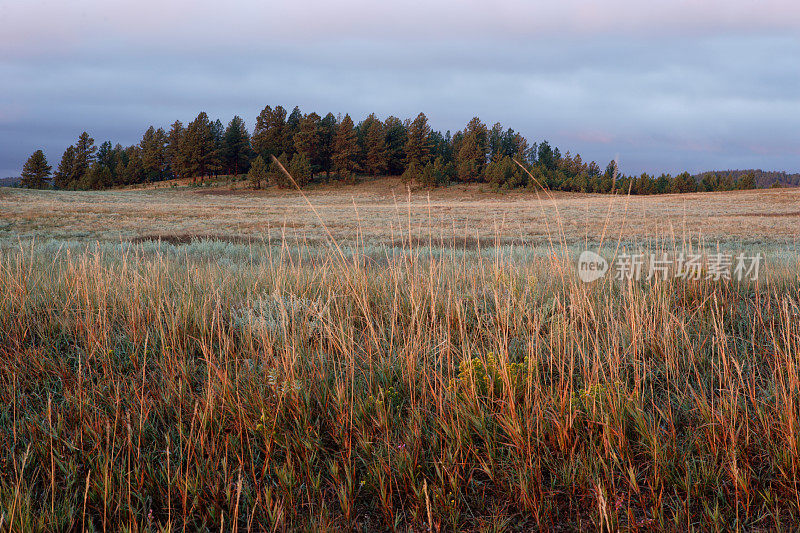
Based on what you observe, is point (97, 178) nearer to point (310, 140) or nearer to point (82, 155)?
point (82, 155)

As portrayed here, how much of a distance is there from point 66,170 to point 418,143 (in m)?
53.9

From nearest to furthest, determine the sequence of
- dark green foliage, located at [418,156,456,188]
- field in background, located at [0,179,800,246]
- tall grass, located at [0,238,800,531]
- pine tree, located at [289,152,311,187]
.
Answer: tall grass, located at [0,238,800,531]
field in background, located at [0,179,800,246]
pine tree, located at [289,152,311,187]
dark green foliage, located at [418,156,456,188]

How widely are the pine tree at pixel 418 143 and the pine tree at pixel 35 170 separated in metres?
52.8

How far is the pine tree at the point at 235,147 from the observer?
64625mm

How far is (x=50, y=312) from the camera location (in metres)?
3.46

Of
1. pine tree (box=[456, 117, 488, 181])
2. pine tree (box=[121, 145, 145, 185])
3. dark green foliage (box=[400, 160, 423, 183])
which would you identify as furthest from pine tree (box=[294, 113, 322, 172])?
pine tree (box=[121, 145, 145, 185])

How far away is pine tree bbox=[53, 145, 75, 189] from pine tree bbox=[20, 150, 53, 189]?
2623 millimetres

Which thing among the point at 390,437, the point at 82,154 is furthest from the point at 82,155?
the point at 390,437

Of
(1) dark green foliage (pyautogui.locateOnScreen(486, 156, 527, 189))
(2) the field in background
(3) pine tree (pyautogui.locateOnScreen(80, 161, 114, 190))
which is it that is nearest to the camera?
(2) the field in background

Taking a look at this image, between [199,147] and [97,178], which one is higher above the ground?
[199,147]

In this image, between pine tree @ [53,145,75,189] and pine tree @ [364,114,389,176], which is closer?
pine tree @ [364,114,389,176]

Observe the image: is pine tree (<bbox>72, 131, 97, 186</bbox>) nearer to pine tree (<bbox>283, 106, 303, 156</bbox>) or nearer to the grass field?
pine tree (<bbox>283, 106, 303, 156</bbox>)

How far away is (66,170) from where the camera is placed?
6881 centimetres

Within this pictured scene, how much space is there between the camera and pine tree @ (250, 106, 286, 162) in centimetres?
6231
